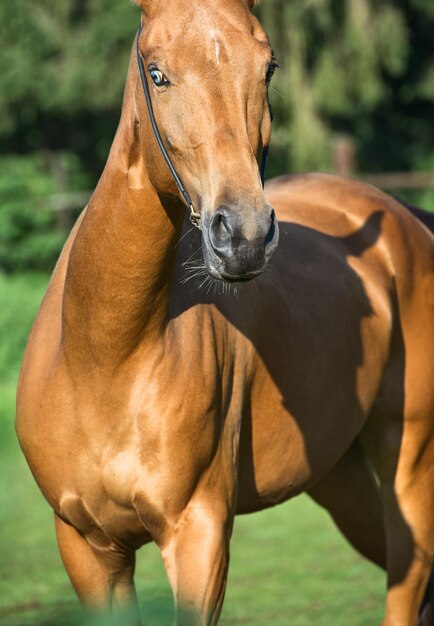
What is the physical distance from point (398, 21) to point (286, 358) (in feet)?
50.4

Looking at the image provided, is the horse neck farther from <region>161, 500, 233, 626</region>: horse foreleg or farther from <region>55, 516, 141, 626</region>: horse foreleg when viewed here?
<region>55, 516, 141, 626</region>: horse foreleg

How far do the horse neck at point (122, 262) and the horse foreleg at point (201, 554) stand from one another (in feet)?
1.55

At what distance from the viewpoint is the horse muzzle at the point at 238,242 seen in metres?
2.37

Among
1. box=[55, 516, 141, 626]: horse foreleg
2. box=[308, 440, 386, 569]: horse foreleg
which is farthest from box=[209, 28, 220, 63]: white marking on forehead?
box=[308, 440, 386, 569]: horse foreleg

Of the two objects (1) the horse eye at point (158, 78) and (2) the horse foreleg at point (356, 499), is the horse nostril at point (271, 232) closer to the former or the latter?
(1) the horse eye at point (158, 78)

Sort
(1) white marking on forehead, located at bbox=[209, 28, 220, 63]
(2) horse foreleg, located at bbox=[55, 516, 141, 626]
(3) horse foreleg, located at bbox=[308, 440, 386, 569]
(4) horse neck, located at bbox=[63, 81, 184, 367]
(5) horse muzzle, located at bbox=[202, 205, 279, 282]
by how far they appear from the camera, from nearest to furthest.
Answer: (5) horse muzzle, located at bbox=[202, 205, 279, 282] → (1) white marking on forehead, located at bbox=[209, 28, 220, 63] → (4) horse neck, located at bbox=[63, 81, 184, 367] → (2) horse foreleg, located at bbox=[55, 516, 141, 626] → (3) horse foreleg, located at bbox=[308, 440, 386, 569]

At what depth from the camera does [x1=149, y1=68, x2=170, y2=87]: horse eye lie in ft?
8.65

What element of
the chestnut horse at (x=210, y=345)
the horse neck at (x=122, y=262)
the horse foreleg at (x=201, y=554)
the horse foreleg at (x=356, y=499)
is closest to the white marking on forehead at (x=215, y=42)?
the chestnut horse at (x=210, y=345)

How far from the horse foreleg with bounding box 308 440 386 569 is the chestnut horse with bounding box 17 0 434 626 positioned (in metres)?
0.20

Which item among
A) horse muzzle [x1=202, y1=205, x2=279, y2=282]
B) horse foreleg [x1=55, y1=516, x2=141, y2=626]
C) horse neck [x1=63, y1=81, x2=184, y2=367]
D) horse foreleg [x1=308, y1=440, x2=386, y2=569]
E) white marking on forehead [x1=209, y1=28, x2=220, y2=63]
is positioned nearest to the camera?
horse muzzle [x1=202, y1=205, x2=279, y2=282]

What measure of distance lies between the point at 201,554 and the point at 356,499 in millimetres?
1822

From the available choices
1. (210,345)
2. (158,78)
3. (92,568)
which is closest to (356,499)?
(92,568)

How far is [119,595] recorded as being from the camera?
3.34m

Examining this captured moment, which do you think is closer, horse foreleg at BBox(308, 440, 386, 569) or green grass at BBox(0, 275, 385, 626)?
horse foreleg at BBox(308, 440, 386, 569)
